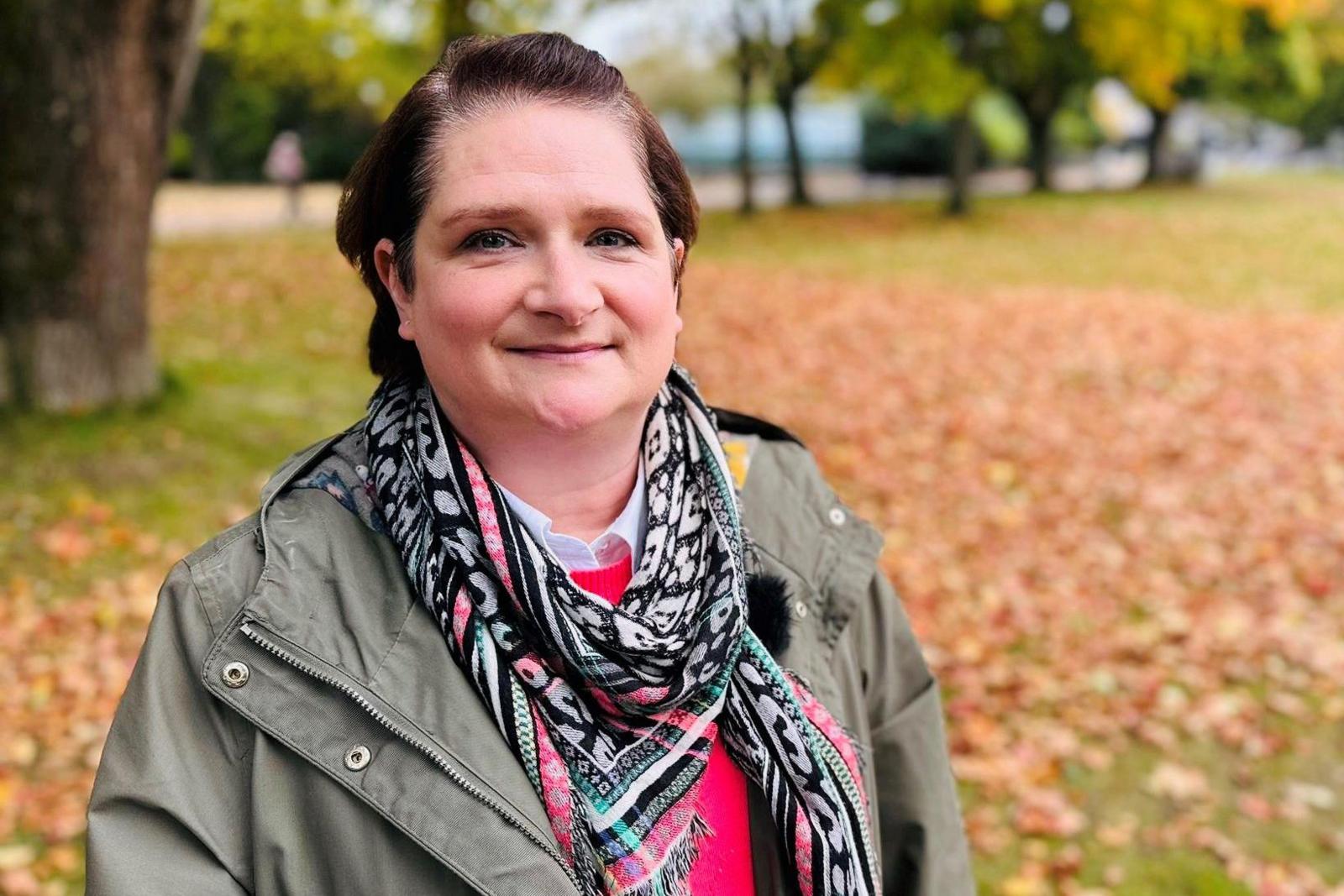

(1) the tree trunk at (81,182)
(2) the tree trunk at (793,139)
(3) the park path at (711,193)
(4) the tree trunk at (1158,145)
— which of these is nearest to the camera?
(1) the tree trunk at (81,182)

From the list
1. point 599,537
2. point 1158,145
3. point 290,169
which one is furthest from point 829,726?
point 1158,145

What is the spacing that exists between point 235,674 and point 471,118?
811mm

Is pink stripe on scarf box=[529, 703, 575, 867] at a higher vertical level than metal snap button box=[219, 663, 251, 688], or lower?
lower

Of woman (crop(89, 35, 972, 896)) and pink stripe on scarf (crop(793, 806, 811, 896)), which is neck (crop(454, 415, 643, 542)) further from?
pink stripe on scarf (crop(793, 806, 811, 896))

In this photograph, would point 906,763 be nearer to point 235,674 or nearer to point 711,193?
point 235,674

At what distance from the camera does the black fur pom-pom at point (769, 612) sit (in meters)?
1.91

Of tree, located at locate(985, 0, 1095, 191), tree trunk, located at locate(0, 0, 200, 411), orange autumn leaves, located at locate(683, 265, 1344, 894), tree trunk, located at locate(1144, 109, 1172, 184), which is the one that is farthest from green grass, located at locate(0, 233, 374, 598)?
tree trunk, located at locate(1144, 109, 1172, 184)

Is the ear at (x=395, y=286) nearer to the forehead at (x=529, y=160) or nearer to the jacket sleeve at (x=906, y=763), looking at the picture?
the forehead at (x=529, y=160)

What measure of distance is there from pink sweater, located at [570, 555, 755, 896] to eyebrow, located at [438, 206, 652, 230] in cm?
54

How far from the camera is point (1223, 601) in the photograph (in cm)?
596

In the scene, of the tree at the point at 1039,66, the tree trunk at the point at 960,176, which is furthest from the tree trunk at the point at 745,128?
the tree at the point at 1039,66

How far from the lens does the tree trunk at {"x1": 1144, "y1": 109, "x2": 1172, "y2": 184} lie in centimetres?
3434

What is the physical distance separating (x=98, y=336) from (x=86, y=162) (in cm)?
104

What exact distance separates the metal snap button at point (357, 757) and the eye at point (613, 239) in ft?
2.48
